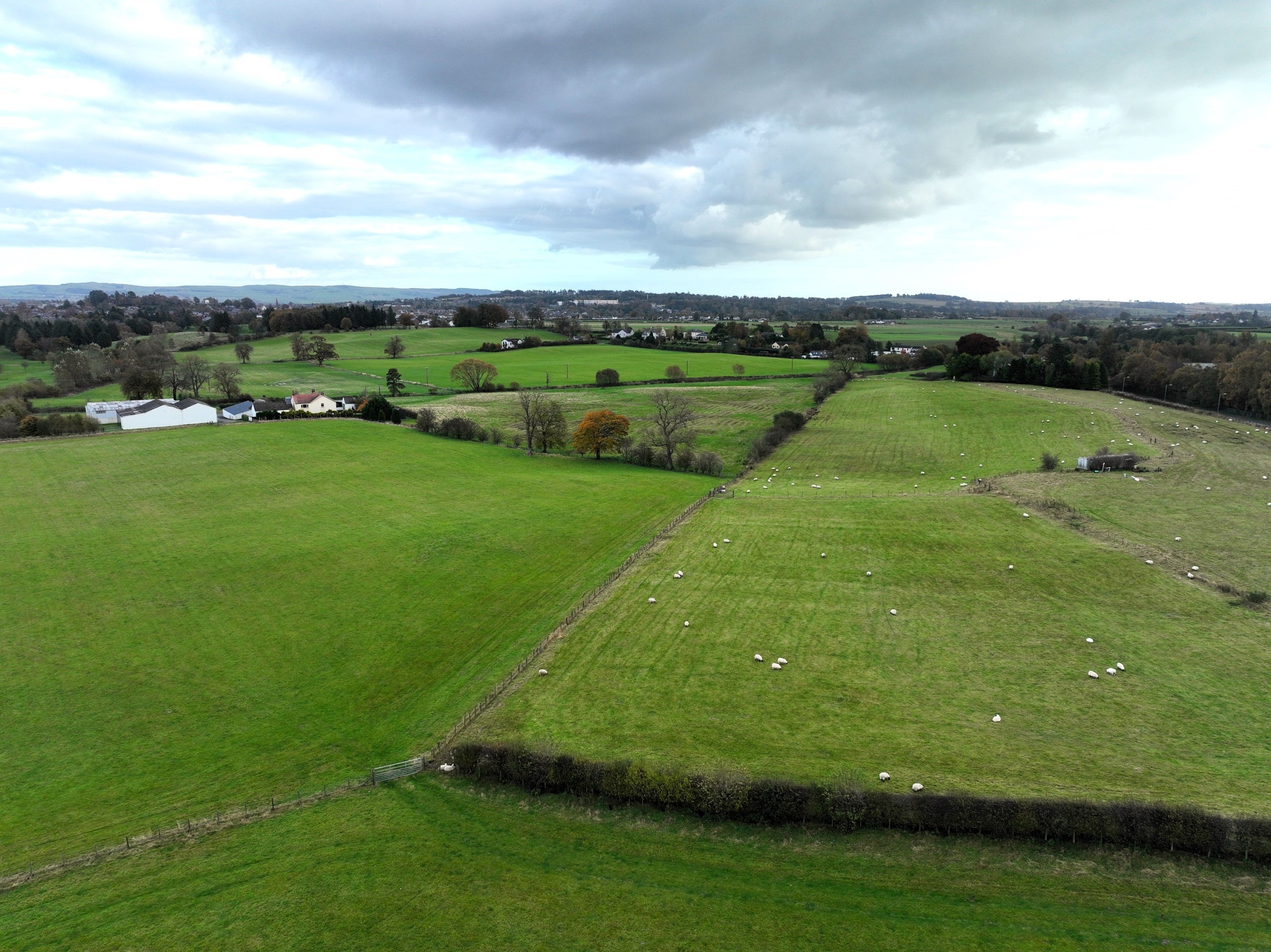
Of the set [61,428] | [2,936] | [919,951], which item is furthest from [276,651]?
[61,428]

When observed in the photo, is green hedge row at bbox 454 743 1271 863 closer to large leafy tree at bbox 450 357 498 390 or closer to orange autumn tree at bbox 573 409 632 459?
orange autumn tree at bbox 573 409 632 459

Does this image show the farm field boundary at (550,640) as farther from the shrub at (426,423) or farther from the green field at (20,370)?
the green field at (20,370)

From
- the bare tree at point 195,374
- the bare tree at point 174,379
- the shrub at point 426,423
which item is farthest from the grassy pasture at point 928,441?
the bare tree at point 174,379

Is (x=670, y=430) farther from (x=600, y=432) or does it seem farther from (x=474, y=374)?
(x=474, y=374)

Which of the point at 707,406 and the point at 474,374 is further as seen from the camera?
the point at 474,374

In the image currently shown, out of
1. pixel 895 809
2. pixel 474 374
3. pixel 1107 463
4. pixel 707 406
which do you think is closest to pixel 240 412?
pixel 474 374

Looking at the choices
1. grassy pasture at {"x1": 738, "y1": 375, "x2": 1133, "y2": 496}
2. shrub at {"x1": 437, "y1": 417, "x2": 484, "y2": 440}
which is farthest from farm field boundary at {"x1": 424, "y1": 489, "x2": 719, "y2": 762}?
shrub at {"x1": 437, "y1": 417, "x2": 484, "y2": 440}

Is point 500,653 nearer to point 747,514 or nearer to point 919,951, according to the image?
point 919,951
